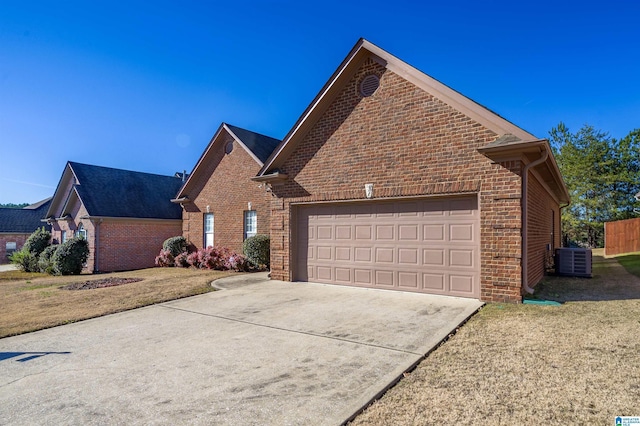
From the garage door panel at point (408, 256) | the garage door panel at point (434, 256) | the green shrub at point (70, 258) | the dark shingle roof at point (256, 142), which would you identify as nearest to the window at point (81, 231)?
the green shrub at point (70, 258)

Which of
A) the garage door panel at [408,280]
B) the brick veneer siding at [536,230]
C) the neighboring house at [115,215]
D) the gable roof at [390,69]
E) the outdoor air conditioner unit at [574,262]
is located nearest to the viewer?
the gable roof at [390,69]

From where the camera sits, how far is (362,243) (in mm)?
10422

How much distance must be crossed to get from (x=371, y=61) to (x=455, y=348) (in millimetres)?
8033

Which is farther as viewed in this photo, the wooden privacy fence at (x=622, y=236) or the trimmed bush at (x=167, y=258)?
the wooden privacy fence at (x=622, y=236)

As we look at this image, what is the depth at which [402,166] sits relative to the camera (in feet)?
31.1

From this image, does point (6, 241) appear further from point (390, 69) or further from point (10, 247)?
point (390, 69)

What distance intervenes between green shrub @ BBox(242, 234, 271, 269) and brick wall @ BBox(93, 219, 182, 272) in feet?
30.0

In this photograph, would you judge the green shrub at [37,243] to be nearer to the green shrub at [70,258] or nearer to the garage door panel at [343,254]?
the green shrub at [70,258]

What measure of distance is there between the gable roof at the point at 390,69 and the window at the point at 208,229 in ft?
27.2

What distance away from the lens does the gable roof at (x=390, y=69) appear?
8.29 metres

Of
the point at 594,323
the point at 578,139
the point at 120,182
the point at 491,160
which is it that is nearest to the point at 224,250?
the point at 120,182

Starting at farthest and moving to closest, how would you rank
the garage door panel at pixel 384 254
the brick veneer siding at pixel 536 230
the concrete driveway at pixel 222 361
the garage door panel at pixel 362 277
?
the garage door panel at pixel 362 277, the garage door panel at pixel 384 254, the brick veneer siding at pixel 536 230, the concrete driveway at pixel 222 361

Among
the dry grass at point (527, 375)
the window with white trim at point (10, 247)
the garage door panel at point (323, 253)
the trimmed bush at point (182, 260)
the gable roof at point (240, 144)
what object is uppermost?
the gable roof at point (240, 144)

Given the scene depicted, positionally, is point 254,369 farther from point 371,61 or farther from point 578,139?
point 578,139
